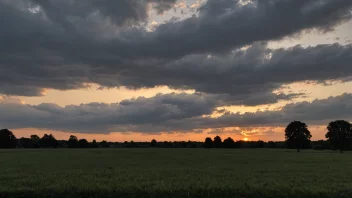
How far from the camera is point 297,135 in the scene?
410 ft

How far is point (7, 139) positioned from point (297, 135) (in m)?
165

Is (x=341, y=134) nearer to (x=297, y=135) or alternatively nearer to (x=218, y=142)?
(x=297, y=135)

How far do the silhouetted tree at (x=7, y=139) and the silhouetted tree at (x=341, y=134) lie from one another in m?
176

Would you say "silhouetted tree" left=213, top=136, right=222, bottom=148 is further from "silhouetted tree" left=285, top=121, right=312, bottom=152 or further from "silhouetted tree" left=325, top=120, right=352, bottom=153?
"silhouetted tree" left=325, top=120, right=352, bottom=153

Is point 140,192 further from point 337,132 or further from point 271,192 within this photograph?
point 337,132

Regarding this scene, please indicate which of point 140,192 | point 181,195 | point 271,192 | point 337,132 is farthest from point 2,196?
point 337,132

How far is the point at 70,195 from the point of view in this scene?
16.9 m

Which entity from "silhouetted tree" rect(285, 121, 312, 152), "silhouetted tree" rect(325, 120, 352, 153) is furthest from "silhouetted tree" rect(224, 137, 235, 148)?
"silhouetted tree" rect(325, 120, 352, 153)

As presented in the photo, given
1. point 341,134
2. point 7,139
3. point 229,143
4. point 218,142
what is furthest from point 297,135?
point 7,139

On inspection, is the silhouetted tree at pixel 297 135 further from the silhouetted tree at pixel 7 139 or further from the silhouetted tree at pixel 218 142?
the silhouetted tree at pixel 7 139

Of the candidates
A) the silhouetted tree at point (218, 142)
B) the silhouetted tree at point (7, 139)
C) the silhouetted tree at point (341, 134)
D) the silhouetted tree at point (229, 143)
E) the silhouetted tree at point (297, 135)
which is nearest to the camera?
the silhouetted tree at point (341, 134)

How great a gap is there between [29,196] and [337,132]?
123103mm

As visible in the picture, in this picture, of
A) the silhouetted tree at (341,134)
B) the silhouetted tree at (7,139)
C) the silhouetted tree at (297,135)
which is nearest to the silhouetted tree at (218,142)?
the silhouetted tree at (297,135)

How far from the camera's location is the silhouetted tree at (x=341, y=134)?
116375mm
